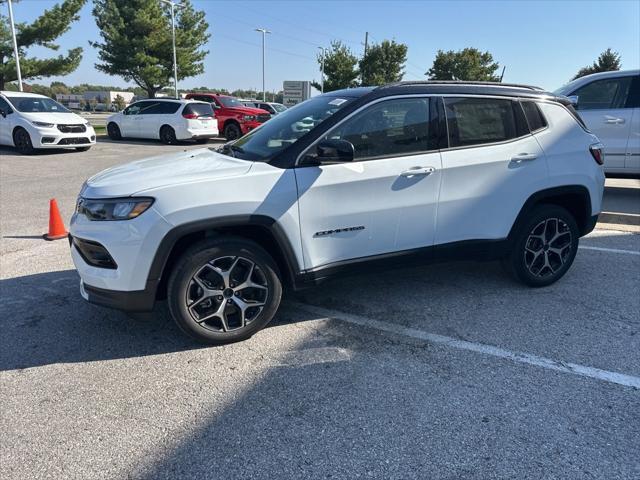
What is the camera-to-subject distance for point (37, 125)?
1341cm

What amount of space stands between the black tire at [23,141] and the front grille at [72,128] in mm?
885

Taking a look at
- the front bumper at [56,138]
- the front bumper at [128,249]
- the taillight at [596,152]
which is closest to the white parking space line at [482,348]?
the front bumper at [128,249]

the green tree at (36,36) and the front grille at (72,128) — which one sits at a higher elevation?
the green tree at (36,36)

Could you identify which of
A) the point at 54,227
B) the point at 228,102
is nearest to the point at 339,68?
the point at 228,102

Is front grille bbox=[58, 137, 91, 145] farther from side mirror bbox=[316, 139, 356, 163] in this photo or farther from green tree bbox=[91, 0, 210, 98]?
green tree bbox=[91, 0, 210, 98]

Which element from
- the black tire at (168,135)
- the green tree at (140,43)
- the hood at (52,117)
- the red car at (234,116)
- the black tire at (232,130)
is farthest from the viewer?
the green tree at (140,43)

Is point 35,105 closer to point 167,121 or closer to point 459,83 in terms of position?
point 167,121

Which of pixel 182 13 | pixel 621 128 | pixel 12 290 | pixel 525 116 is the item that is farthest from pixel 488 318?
pixel 182 13

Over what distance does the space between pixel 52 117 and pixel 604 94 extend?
13702 millimetres

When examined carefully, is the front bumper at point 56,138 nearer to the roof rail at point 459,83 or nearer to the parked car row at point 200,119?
the parked car row at point 200,119

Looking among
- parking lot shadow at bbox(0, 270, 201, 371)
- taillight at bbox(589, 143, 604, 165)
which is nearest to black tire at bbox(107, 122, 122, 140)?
parking lot shadow at bbox(0, 270, 201, 371)

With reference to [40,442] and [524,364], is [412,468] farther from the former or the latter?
[40,442]

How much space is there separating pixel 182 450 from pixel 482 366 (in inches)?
75.5

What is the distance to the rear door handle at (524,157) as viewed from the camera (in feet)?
13.3
